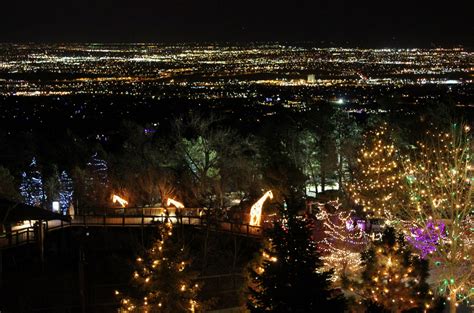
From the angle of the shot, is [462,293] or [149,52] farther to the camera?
[149,52]

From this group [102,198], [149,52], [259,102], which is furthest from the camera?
[149,52]

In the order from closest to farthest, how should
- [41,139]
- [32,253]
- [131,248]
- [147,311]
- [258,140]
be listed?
[147,311], [32,253], [131,248], [258,140], [41,139]

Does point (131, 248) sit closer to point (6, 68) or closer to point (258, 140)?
point (258, 140)

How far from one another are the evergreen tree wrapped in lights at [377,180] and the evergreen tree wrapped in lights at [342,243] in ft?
14.4

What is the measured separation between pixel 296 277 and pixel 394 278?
3.77 meters

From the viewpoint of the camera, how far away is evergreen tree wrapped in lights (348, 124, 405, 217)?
96.8ft

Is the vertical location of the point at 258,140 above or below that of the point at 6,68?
below

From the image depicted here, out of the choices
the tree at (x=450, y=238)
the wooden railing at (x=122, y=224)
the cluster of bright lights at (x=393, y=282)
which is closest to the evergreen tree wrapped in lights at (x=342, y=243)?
the tree at (x=450, y=238)

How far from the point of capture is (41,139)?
212ft

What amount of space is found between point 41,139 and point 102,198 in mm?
29781

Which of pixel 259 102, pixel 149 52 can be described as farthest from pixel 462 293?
pixel 149 52

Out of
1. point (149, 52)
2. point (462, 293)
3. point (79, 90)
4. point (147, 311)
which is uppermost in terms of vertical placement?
point (149, 52)

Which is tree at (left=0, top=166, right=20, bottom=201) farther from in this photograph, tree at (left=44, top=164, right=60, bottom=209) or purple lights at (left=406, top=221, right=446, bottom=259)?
purple lights at (left=406, top=221, right=446, bottom=259)

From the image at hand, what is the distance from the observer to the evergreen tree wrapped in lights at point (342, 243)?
67.1 ft
